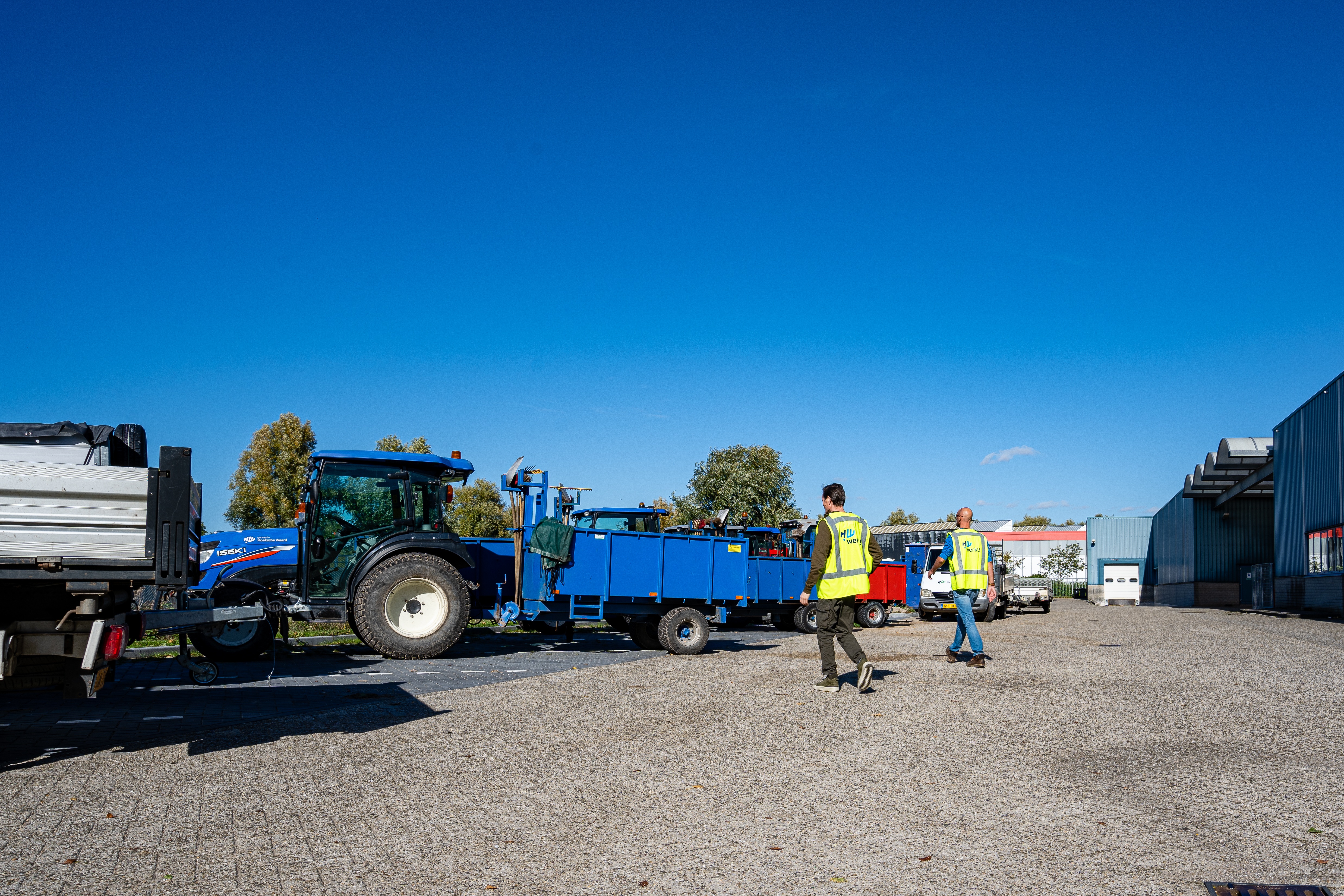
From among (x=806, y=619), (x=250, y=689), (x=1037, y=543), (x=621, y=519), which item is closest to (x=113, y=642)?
(x=250, y=689)

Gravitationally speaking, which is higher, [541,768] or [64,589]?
[64,589]

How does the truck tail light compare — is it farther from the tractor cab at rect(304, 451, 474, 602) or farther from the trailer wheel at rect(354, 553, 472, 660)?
the tractor cab at rect(304, 451, 474, 602)

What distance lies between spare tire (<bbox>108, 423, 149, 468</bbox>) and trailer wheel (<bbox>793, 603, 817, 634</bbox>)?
543 inches

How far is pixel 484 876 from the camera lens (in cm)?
371

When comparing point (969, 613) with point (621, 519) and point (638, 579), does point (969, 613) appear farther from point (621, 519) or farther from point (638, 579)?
point (621, 519)

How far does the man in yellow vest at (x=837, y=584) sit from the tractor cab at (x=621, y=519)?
8.48 meters

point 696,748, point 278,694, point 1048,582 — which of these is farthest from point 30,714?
point 1048,582

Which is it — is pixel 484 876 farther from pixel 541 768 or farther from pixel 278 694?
pixel 278 694

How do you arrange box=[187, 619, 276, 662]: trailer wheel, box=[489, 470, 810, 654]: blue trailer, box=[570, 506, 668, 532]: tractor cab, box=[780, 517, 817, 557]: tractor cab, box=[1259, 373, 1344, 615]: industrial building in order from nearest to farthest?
box=[187, 619, 276, 662]: trailer wheel → box=[489, 470, 810, 654]: blue trailer → box=[570, 506, 668, 532]: tractor cab → box=[780, 517, 817, 557]: tractor cab → box=[1259, 373, 1344, 615]: industrial building

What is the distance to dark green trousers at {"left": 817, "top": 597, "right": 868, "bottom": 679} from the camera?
8.60 m

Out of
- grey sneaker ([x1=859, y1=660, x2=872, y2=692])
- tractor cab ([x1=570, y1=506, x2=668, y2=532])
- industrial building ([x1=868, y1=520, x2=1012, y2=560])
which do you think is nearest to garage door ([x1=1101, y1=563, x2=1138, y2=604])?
industrial building ([x1=868, y1=520, x2=1012, y2=560])

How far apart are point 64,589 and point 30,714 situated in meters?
2.93

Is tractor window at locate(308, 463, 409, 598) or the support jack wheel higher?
tractor window at locate(308, 463, 409, 598)

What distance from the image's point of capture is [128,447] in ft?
21.6
